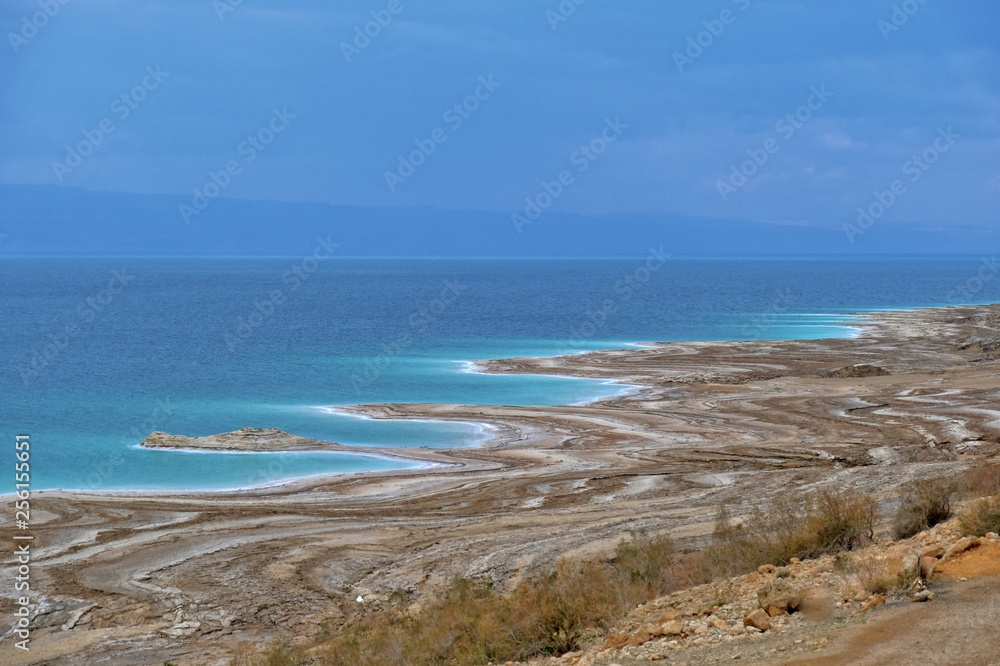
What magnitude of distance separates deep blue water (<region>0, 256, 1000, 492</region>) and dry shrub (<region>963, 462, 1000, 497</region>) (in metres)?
18.6

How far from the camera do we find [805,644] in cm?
951

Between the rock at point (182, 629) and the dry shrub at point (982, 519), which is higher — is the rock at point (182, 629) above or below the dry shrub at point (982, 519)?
below

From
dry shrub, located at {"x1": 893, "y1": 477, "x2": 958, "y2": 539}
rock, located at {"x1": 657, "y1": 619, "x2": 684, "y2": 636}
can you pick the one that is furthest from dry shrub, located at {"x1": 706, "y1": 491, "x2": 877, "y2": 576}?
rock, located at {"x1": 657, "y1": 619, "x2": 684, "y2": 636}

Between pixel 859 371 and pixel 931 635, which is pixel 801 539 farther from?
pixel 859 371

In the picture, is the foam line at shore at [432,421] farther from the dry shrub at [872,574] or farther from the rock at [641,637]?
the rock at [641,637]

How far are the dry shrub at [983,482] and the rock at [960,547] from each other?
3537 millimetres

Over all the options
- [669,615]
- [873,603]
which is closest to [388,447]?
[669,615]

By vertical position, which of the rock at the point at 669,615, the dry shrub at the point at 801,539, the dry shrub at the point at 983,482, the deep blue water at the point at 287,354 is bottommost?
the rock at the point at 669,615

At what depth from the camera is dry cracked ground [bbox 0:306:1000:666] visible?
1661 cm

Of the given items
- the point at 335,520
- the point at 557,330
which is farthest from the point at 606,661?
the point at 557,330

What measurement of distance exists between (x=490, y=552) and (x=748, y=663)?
971cm

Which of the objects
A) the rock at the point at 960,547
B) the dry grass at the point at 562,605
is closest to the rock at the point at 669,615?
the dry grass at the point at 562,605

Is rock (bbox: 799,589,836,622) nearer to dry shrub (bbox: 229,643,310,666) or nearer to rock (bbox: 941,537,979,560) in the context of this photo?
rock (bbox: 941,537,979,560)

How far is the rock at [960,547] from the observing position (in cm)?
1102
